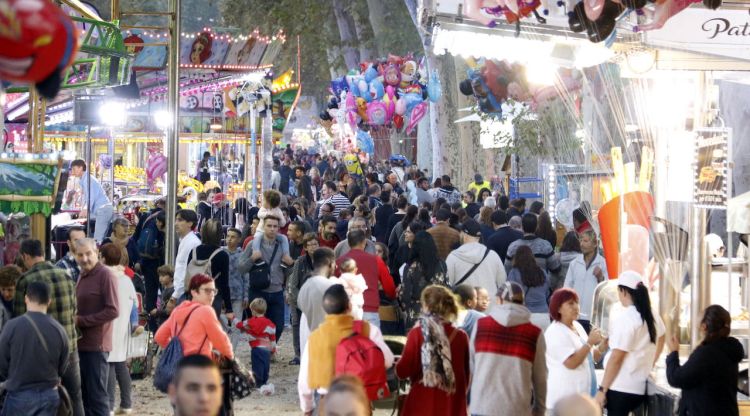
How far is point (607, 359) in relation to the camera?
860 centimetres

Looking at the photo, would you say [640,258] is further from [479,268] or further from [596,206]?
[596,206]

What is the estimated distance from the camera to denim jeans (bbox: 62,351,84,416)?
909 centimetres

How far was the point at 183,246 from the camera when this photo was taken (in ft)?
40.2

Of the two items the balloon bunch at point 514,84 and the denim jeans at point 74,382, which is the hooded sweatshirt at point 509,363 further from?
the balloon bunch at point 514,84

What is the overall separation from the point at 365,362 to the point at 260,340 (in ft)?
16.1

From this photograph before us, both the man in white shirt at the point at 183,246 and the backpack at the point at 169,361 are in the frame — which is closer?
the backpack at the point at 169,361

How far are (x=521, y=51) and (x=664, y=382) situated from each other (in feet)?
9.93

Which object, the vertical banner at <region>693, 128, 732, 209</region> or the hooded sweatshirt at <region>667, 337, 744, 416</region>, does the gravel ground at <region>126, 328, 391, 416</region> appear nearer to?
the vertical banner at <region>693, 128, 732, 209</region>

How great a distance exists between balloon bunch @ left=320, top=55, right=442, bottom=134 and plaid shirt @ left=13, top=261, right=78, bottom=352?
20663 millimetres

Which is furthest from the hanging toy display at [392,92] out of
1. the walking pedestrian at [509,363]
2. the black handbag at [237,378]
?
the walking pedestrian at [509,363]

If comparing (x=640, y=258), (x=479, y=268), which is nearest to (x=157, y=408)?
(x=479, y=268)

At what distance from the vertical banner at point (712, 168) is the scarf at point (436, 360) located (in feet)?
8.26

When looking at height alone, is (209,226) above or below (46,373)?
above

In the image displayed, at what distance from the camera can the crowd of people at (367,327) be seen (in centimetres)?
750
